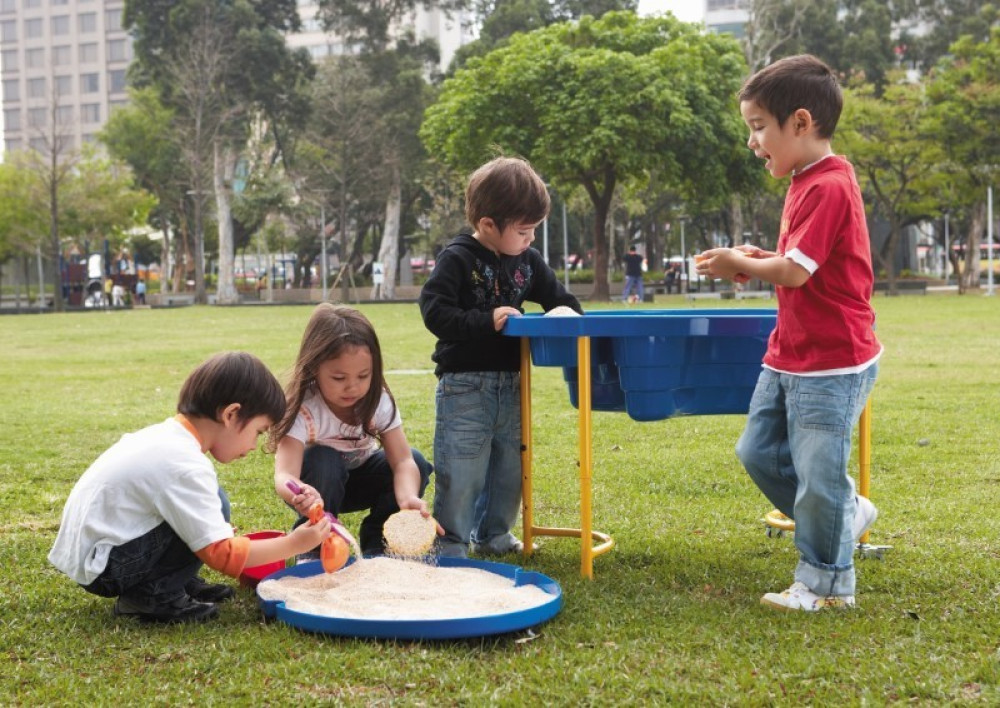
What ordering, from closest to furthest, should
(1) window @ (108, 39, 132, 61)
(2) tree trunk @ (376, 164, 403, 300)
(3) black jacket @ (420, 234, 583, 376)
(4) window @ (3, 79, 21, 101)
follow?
(3) black jacket @ (420, 234, 583, 376)
(2) tree trunk @ (376, 164, 403, 300)
(1) window @ (108, 39, 132, 61)
(4) window @ (3, 79, 21, 101)

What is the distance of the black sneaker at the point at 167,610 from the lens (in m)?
3.14

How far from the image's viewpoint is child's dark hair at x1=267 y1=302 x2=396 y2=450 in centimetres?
358

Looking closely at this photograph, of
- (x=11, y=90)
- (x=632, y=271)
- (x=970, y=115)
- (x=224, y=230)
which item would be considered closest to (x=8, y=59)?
(x=11, y=90)

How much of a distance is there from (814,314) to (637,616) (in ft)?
3.09

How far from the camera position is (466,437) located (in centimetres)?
383

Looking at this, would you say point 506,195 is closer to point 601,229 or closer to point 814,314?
point 814,314

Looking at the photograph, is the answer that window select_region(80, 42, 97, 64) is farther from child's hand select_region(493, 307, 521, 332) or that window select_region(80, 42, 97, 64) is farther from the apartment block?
child's hand select_region(493, 307, 521, 332)

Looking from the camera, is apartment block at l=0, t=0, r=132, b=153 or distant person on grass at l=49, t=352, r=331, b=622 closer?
distant person on grass at l=49, t=352, r=331, b=622

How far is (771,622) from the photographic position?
123 inches

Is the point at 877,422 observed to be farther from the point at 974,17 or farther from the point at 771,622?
the point at 974,17

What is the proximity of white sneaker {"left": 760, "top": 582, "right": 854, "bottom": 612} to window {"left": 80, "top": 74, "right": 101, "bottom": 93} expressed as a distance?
101m

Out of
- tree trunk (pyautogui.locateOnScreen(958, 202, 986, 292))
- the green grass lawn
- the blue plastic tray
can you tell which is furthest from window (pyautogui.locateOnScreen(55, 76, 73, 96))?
the blue plastic tray

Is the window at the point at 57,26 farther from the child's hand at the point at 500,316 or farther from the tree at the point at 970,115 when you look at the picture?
the child's hand at the point at 500,316

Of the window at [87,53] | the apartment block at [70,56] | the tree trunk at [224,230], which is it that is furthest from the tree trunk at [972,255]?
the window at [87,53]
